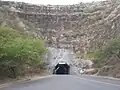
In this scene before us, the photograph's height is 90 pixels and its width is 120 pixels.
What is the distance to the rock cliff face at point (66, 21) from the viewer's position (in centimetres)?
9869

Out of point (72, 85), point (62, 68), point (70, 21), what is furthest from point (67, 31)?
point (72, 85)

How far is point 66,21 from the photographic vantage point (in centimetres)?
11869

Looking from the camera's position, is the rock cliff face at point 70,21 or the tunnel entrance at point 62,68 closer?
the tunnel entrance at point 62,68

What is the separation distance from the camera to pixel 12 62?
1598 inches

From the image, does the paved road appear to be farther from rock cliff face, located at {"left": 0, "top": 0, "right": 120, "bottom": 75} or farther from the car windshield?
rock cliff face, located at {"left": 0, "top": 0, "right": 120, "bottom": 75}

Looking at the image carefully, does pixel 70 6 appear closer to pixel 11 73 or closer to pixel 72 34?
pixel 72 34

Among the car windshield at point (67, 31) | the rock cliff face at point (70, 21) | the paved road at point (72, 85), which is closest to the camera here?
the paved road at point (72, 85)

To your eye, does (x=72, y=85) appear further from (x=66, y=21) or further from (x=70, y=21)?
(x=66, y=21)

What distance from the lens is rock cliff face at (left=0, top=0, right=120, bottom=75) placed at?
324 feet

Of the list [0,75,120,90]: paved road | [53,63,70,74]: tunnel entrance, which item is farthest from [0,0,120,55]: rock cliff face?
[0,75,120,90]: paved road

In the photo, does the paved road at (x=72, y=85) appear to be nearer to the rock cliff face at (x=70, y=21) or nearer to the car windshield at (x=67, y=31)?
the car windshield at (x=67, y=31)

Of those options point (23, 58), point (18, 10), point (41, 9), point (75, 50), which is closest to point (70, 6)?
point (41, 9)

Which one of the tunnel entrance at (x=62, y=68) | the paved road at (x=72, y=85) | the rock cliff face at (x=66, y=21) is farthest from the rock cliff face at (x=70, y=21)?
the paved road at (x=72, y=85)

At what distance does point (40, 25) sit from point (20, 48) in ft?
245
